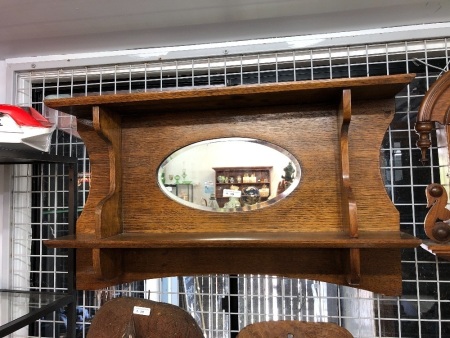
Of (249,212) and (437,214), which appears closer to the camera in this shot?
(437,214)

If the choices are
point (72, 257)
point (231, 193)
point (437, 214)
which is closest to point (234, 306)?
point (231, 193)

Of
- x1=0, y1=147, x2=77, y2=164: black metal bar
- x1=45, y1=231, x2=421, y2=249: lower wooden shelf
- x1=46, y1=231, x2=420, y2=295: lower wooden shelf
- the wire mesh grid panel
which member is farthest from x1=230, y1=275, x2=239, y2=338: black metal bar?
x1=0, y1=147, x2=77, y2=164: black metal bar

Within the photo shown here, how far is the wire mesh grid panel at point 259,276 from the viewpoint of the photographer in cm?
115

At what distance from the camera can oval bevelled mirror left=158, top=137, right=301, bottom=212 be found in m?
1.13

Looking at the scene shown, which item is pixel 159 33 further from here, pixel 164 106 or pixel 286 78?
pixel 286 78

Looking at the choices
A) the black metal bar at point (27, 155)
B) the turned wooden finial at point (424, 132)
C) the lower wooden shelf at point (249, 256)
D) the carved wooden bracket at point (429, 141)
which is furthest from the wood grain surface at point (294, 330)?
the black metal bar at point (27, 155)

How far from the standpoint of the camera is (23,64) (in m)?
1.36

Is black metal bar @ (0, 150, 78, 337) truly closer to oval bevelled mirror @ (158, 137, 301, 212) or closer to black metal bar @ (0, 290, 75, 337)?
black metal bar @ (0, 290, 75, 337)

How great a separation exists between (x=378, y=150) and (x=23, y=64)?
4.52ft

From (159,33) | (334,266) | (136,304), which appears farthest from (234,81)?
(136,304)

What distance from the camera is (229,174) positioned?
3.84 feet

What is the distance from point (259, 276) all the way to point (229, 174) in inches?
15.2

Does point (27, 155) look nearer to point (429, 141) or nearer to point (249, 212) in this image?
point (249, 212)

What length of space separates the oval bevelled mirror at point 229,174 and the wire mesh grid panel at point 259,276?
0.92ft
